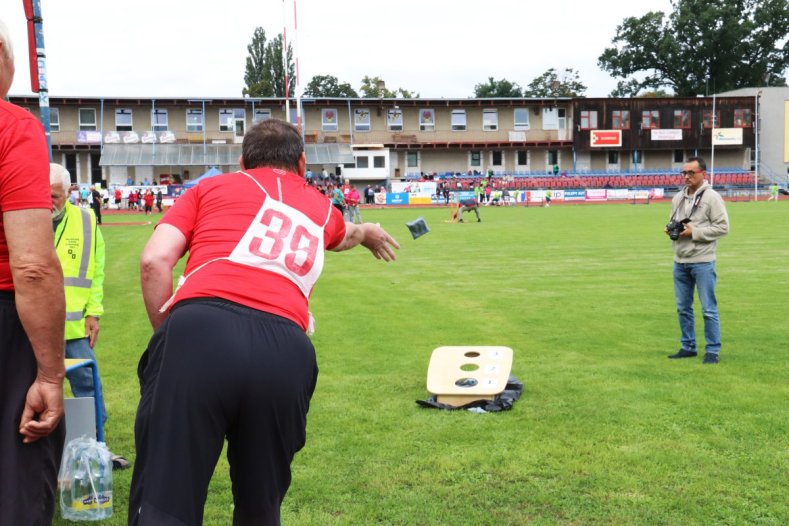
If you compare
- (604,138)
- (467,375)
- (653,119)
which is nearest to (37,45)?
(467,375)

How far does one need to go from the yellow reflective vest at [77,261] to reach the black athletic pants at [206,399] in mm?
2870

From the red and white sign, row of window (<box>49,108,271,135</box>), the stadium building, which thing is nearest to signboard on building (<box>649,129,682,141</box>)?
the stadium building

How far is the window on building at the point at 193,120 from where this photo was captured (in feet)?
217

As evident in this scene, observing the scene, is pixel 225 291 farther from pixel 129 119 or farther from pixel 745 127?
pixel 745 127

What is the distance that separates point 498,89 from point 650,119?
44953 mm

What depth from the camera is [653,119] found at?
7000 cm

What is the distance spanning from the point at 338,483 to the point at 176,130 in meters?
64.4

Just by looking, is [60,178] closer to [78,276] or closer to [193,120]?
[78,276]

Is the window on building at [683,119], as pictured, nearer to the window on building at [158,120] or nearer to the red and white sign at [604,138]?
the red and white sign at [604,138]

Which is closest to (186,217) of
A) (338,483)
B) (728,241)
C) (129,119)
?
(338,483)

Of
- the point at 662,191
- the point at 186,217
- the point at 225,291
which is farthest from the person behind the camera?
the point at 662,191

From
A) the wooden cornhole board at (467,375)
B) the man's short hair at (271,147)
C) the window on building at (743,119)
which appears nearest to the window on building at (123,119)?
the window on building at (743,119)

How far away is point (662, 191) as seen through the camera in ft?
202

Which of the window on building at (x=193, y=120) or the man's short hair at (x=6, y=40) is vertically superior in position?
the window on building at (x=193, y=120)
